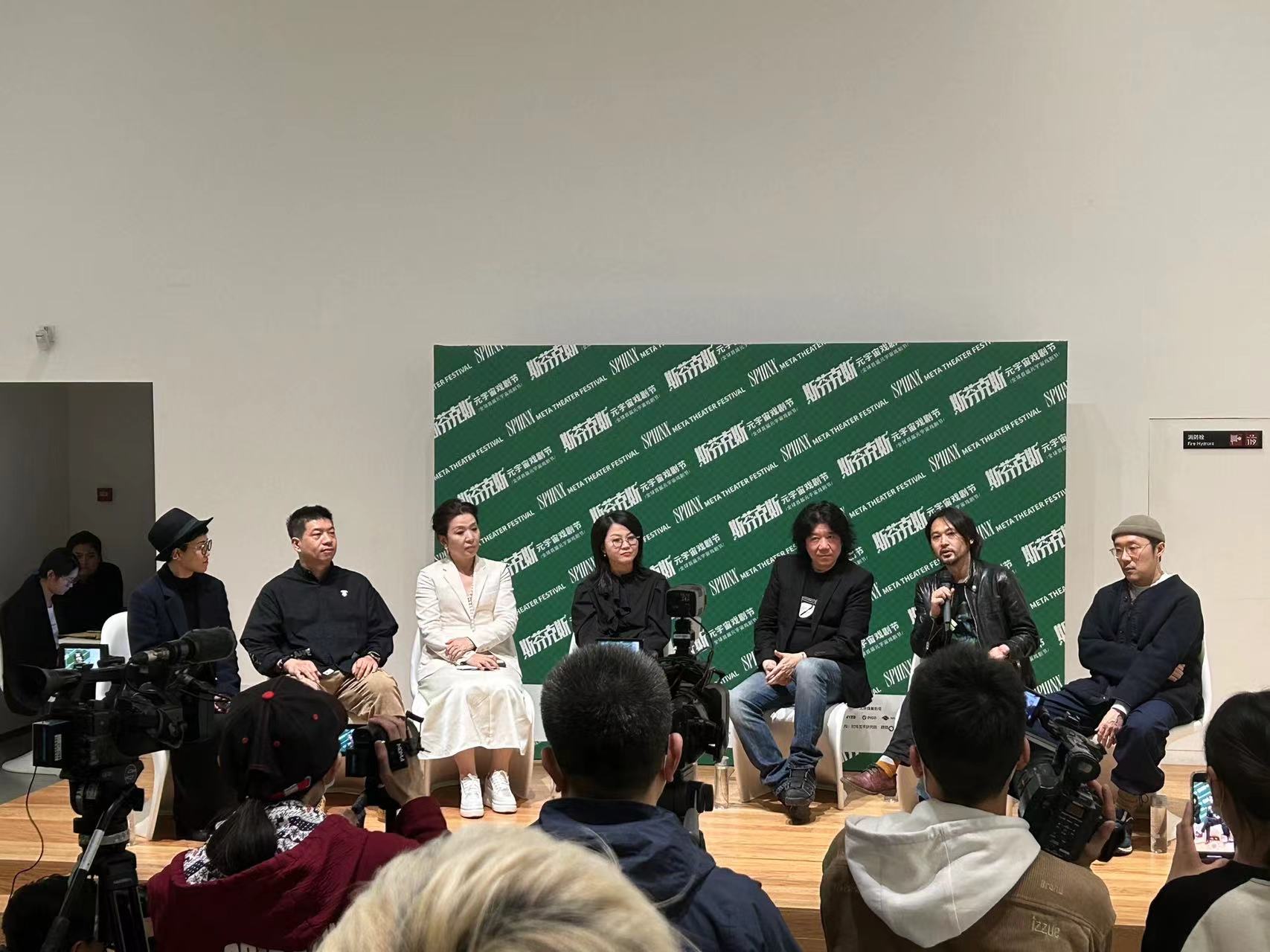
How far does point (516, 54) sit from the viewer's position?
19.8 ft

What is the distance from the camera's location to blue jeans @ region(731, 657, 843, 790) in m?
4.69

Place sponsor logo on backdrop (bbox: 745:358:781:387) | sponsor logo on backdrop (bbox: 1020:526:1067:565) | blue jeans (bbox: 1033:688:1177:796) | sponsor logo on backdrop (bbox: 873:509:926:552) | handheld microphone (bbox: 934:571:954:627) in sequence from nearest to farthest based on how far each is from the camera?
1. blue jeans (bbox: 1033:688:1177:796)
2. handheld microphone (bbox: 934:571:954:627)
3. sponsor logo on backdrop (bbox: 1020:526:1067:565)
4. sponsor logo on backdrop (bbox: 873:509:926:552)
5. sponsor logo on backdrop (bbox: 745:358:781:387)

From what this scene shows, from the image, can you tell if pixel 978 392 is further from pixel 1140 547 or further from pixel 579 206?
pixel 579 206

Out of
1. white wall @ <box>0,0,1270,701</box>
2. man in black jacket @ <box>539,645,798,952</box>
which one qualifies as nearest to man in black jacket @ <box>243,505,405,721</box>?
white wall @ <box>0,0,1270,701</box>

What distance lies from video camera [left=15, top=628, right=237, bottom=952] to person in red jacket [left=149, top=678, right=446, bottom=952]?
637mm

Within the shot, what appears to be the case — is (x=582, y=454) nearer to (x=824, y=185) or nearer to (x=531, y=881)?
(x=824, y=185)

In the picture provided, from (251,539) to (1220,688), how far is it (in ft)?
16.1

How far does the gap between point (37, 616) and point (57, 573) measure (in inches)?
10.0

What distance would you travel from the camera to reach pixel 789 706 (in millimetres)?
4918

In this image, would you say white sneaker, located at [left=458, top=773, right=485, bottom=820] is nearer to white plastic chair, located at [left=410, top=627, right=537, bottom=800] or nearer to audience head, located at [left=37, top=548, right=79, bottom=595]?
white plastic chair, located at [left=410, top=627, right=537, bottom=800]

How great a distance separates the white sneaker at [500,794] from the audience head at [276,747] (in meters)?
2.90

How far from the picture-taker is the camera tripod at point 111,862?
2.33 meters

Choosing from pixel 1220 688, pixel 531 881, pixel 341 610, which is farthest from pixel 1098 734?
pixel 531 881

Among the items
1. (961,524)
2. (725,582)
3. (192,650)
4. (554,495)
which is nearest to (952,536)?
(961,524)
